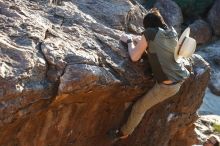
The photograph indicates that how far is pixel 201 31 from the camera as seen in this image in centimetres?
2450

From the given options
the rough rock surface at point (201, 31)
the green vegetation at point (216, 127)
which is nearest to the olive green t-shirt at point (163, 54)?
the green vegetation at point (216, 127)

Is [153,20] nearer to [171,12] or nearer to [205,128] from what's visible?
[205,128]

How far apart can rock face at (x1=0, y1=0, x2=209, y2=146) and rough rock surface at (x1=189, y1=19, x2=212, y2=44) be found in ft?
51.9

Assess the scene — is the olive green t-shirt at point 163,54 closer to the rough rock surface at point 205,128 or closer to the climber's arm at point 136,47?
the climber's arm at point 136,47

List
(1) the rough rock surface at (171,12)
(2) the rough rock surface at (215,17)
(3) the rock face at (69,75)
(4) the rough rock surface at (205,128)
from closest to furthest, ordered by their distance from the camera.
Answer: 1. (3) the rock face at (69,75)
2. (4) the rough rock surface at (205,128)
3. (1) the rough rock surface at (171,12)
4. (2) the rough rock surface at (215,17)

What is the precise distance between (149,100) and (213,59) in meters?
15.4

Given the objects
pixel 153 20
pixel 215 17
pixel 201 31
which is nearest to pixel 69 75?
pixel 153 20

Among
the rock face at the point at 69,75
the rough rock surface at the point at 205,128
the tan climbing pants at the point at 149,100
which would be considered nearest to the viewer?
the rock face at the point at 69,75

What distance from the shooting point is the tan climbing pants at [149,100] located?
Result: 7.29 metres

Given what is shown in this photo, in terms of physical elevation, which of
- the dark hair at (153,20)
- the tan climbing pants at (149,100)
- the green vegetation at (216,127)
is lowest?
the green vegetation at (216,127)

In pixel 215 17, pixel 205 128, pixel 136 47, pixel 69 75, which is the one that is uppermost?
pixel 136 47

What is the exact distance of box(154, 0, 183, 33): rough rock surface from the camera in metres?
24.4

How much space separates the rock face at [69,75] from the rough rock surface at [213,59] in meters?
12.0

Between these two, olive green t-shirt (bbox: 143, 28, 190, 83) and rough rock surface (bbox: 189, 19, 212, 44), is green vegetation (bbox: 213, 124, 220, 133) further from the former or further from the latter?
rough rock surface (bbox: 189, 19, 212, 44)
